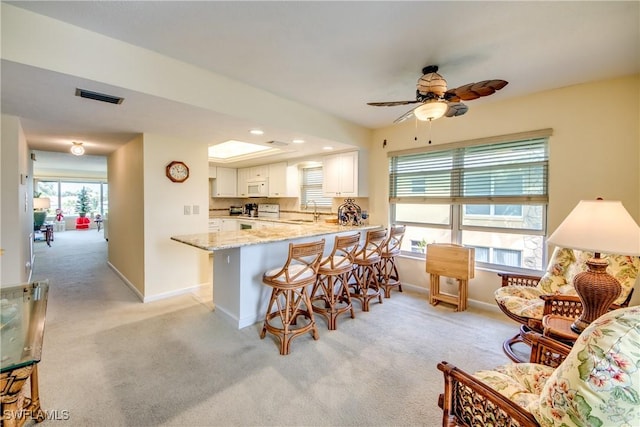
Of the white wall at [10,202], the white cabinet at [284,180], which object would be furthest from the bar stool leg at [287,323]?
the white cabinet at [284,180]

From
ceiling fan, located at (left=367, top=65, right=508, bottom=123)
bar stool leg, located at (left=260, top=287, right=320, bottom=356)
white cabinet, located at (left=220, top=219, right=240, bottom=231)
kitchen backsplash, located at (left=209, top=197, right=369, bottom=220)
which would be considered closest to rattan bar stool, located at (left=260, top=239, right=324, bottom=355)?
bar stool leg, located at (left=260, top=287, right=320, bottom=356)

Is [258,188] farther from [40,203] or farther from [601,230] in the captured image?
[40,203]

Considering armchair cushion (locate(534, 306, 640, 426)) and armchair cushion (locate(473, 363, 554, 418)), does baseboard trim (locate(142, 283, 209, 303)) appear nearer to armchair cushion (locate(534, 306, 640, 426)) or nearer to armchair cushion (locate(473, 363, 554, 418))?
armchair cushion (locate(473, 363, 554, 418))

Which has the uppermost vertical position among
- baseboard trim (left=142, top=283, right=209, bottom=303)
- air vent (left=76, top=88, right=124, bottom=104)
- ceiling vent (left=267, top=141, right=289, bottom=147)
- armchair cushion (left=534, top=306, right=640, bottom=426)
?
ceiling vent (left=267, top=141, right=289, bottom=147)

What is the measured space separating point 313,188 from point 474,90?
385 cm

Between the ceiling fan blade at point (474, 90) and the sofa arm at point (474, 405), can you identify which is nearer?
the sofa arm at point (474, 405)

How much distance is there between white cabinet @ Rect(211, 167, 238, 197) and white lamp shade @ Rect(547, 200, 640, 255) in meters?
6.35

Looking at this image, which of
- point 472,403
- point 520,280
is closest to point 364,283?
point 520,280

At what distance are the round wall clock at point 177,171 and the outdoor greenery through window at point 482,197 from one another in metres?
3.05

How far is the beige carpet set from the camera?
1.72 meters

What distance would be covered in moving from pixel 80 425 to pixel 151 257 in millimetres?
2171

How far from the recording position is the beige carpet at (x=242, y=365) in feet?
5.64

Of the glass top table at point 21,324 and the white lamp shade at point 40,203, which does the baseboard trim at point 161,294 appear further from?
the white lamp shade at point 40,203

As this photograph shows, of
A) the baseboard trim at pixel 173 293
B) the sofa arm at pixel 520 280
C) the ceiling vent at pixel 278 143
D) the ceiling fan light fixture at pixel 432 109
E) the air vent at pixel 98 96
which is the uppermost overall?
the ceiling vent at pixel 278 143
